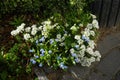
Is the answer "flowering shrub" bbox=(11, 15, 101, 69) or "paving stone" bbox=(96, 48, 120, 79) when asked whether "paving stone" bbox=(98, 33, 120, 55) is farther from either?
"flowering shrub" bbox=(11, 15, 101, 69)

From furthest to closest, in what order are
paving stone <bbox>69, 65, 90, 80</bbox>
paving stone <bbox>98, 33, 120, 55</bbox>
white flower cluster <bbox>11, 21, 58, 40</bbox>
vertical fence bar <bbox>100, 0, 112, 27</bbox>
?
1. vertical fence bar <bbox>100, 0, 112, 27</bbox>
2. paving stone <bbox>98, 33, 120, 55</bbox>
3. white flower cluster <bbox>11, 21, 58, 40</bbox>
4. paving stone <bbox>69, 65, 90, 80</bbox>

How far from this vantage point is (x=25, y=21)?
4824mm

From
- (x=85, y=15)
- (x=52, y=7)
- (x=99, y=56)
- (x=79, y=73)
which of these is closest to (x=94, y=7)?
(x=85, y=15)

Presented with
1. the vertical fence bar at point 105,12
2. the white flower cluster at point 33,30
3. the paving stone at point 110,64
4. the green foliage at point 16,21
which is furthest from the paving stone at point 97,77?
the green foliage at point 16,21

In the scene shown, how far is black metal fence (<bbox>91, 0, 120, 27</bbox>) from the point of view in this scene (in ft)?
16.1

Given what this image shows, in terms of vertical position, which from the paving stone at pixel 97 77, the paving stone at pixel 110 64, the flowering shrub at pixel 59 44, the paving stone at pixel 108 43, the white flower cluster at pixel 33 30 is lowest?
the paving stone at pixel 97 77

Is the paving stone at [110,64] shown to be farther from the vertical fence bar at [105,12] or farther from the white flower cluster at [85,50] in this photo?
the vertical fence bar at [105,12]

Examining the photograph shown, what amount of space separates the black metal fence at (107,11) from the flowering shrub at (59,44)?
0.61 m

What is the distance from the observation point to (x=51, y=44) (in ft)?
13.4

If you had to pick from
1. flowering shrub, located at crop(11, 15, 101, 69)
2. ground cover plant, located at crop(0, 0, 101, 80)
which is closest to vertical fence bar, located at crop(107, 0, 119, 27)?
ground cover plant, located at crop(0, 0, 101, 80)

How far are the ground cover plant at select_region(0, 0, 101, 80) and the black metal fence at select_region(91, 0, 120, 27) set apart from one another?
1.15 ft

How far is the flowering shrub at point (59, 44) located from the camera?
402 cm

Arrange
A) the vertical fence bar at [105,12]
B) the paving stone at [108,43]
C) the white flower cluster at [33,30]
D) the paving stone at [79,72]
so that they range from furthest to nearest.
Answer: the vertical fence bar at [105,12], the paving stone at [108,43], the white flower cluster at [33,30], the paving stone at [79,72]

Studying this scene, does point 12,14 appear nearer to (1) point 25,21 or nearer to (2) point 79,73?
(1) point 25,21
